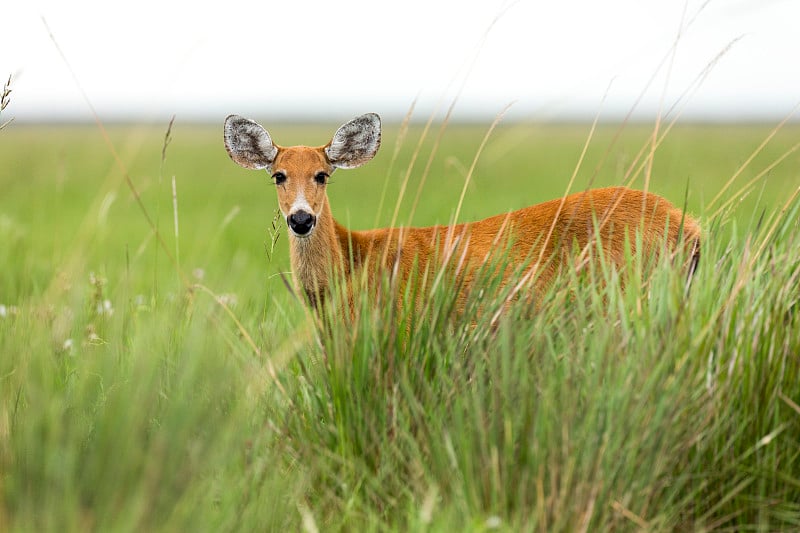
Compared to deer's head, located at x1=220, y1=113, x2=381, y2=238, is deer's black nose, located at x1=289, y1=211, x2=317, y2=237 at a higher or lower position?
lower

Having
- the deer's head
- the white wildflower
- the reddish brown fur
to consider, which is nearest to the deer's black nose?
the deer's head

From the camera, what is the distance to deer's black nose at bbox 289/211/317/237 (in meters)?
4.39

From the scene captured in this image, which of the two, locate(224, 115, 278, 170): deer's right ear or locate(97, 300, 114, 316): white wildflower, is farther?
locate(224, 115, 278, 170): deer's right ear

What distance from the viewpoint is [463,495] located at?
2.35 m

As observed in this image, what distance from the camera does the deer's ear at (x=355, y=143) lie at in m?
4.58

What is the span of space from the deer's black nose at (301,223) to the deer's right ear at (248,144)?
53 centimetres

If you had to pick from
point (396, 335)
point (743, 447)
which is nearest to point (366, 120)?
point (396, 335)

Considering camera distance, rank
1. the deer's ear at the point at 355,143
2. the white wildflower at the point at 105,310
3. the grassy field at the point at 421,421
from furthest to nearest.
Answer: the deer's ear at the point at 355,143, the white wildflower at the point at 105,310, the grassy field at the point at 421,421

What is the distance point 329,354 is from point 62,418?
0.88 metres

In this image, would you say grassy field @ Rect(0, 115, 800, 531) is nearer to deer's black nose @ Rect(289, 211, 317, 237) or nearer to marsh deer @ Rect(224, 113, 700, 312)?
deer's black nose @ Rect(289, 211, 317, 237)

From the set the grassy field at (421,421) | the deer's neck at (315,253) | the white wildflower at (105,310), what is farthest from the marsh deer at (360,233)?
the grassy field at (421,421)

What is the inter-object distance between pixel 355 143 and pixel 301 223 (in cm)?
63

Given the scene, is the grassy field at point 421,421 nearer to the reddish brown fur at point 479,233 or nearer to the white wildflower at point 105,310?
the white wildflower at point 105,310

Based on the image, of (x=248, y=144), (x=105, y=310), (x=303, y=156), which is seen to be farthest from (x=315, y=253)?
(x=105, y=310)
